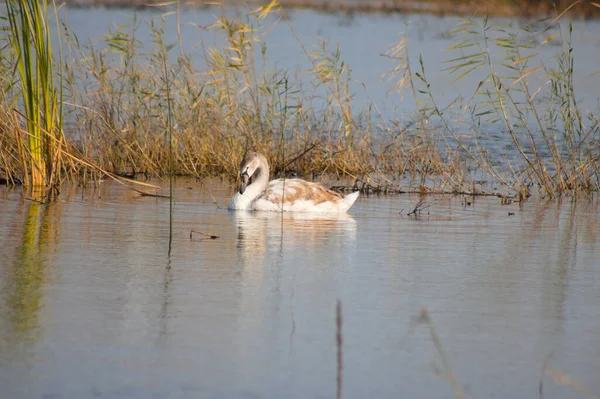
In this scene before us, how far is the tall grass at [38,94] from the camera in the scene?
995 cm

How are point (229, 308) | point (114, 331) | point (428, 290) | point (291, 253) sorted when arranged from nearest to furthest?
point (114, 331) < point (229, 308) < point (428, 290) < point (291, 253)

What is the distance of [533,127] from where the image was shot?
20078mm

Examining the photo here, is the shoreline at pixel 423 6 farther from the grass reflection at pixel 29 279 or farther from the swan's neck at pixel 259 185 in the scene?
the grass reflection at pixel 29 279

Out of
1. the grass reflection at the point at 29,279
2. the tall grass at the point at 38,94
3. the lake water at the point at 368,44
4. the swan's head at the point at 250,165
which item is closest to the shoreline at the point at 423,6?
the lake water at the point at 368,44

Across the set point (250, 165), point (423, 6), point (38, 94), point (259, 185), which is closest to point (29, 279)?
point (38, 94)

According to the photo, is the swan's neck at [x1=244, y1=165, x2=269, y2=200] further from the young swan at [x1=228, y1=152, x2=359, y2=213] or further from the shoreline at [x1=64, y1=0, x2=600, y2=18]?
the shoreline at [x1=64, y1=0, x2=600, y2=18]

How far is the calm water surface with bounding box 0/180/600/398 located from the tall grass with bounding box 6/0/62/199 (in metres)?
0.91

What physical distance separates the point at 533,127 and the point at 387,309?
1458 centimetres

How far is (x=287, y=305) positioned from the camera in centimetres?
611

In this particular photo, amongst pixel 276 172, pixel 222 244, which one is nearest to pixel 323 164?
pixel 276 172

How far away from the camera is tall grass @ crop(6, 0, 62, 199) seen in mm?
9953

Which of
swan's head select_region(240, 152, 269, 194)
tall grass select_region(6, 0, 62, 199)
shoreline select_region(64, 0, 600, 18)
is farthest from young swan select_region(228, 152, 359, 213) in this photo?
shoreline select_region(64, 0, 600, 18)

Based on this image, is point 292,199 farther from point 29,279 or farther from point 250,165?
point 29,279

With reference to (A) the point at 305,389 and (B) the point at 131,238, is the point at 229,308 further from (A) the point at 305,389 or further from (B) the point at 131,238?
(B) the point at 131,238
